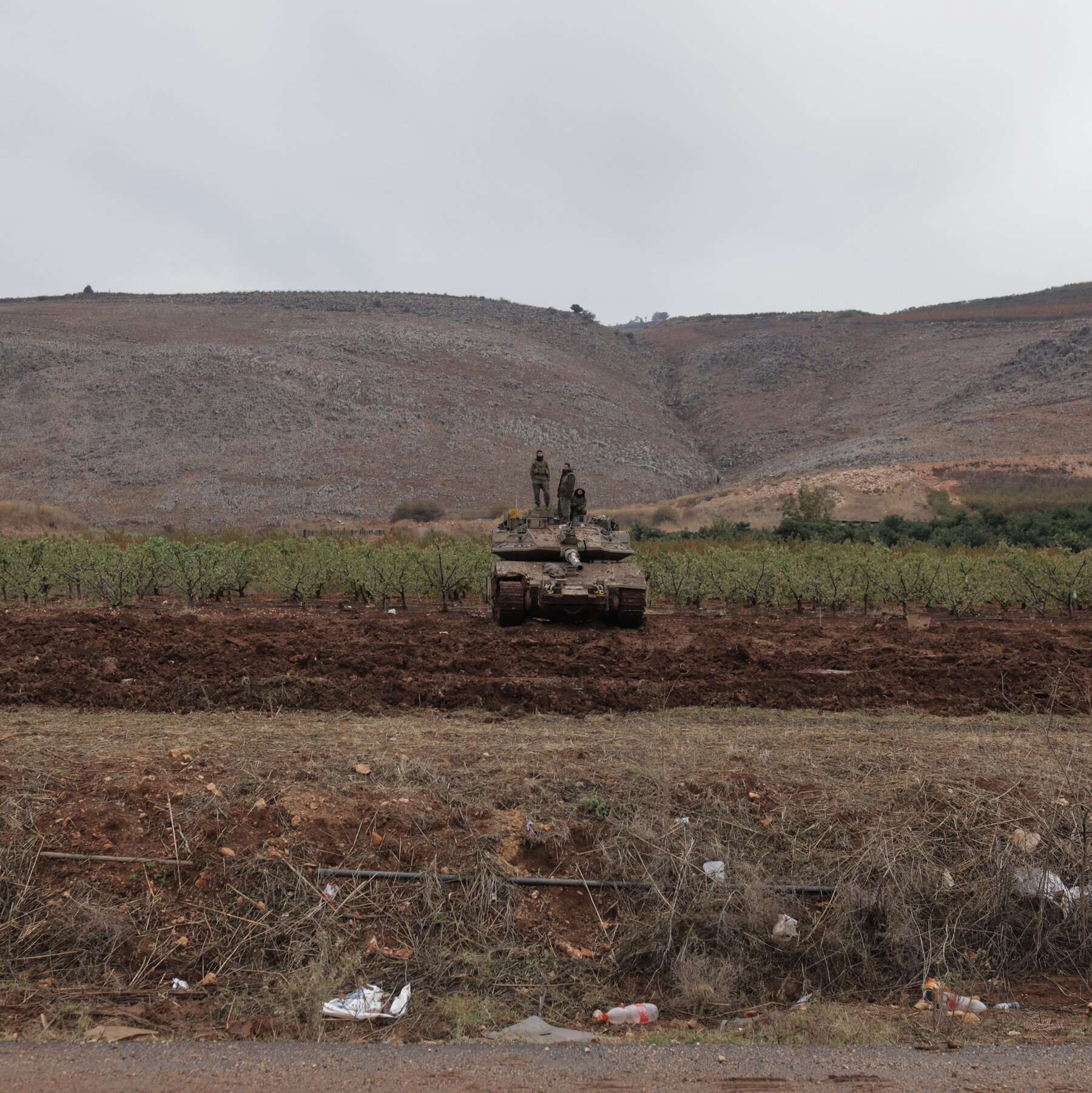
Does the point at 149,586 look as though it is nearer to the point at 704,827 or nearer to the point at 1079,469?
the point at 704,827

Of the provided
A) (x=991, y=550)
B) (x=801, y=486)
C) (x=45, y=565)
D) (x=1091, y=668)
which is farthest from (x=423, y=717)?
(x=801, y=486)

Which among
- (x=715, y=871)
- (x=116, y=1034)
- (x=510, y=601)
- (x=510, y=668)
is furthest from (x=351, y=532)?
(x=116, y=1034)

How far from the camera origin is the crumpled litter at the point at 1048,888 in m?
5.11

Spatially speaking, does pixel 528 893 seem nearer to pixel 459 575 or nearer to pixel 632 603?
pixel 632 603

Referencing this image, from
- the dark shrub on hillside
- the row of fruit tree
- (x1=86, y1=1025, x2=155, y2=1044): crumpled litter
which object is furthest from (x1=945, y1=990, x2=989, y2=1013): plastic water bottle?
the dark shrub on hillside

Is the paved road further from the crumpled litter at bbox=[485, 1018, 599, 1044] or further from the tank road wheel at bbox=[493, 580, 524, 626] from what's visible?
the tank road wheel at bbox=[493, 580, 524, 626]

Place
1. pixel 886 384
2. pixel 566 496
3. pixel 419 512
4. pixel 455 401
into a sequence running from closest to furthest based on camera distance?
pixel 566 496 < pixel 419 512 < pixel 455 401 < pixel 886 384

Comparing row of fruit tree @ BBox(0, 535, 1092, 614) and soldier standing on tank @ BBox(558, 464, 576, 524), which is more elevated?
soldier standing on tank @ BBox(558, 464, 576, 524)

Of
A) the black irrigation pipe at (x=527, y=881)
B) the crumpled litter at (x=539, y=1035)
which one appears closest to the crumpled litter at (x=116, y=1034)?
the black irrigation pipe at (x=527, y=881)

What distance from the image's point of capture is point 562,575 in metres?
16.1

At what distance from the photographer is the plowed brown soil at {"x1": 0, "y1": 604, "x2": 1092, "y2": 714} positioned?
9.69 m

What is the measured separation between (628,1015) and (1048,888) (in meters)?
2.58

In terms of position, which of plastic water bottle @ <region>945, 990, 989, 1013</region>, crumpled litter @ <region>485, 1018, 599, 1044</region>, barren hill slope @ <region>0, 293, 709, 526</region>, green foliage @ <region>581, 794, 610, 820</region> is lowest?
plastic water bottle @ <region>945, 990, 989, 1013</region>

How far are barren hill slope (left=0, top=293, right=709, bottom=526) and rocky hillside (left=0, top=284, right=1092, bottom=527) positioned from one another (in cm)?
20
